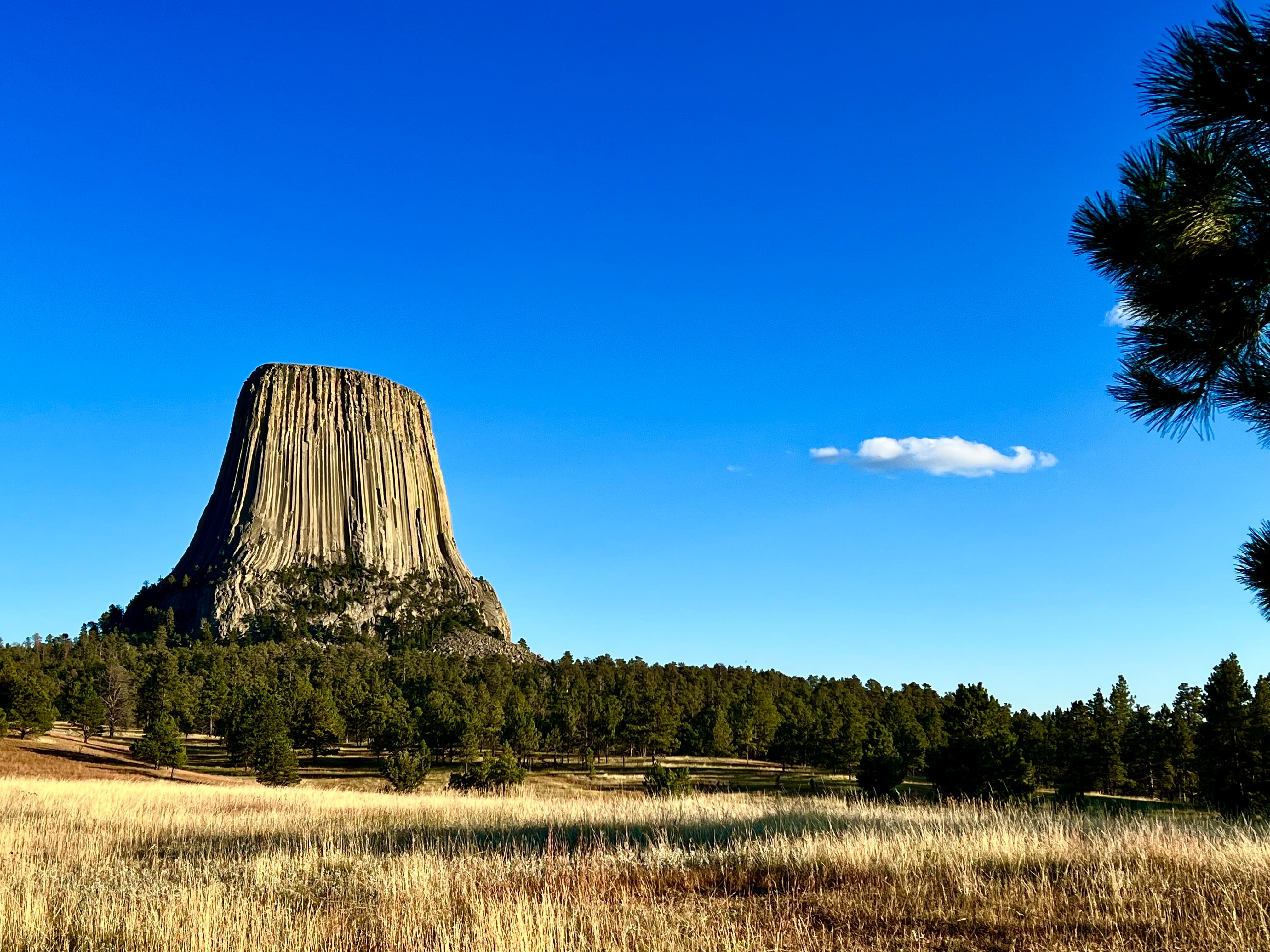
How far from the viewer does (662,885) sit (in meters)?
9.84

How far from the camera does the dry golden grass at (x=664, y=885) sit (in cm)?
727

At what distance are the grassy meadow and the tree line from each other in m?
→ 25.4

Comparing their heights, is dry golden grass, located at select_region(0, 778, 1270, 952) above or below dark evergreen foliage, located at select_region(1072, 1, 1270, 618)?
below

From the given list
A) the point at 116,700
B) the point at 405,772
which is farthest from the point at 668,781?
the point at 116,700

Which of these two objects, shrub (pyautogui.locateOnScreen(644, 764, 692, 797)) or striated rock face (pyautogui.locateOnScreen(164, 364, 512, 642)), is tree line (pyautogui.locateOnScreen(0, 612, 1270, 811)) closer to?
shrub (pyautogui.locateOnScreen(644, 764, 692, 797))

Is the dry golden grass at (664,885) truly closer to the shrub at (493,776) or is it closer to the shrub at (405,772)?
the shrub at (493,776)

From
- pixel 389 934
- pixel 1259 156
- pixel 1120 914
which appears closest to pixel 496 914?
pixel 389 934

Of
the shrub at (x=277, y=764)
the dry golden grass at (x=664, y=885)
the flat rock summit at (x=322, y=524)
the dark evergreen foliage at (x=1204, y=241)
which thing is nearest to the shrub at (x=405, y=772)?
the shrub at (x=277, y=764)

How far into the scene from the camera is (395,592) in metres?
167

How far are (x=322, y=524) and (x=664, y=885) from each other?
176102 millimetres

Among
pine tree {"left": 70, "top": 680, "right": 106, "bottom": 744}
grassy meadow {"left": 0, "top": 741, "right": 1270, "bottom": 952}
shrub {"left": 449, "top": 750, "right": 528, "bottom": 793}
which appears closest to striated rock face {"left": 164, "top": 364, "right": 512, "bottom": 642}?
pine tree {"left": 70, "top": 680, "right": 106, "bottom": 744}

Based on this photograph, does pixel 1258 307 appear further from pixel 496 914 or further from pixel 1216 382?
pixel 496 914

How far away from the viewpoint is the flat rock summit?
516 feet

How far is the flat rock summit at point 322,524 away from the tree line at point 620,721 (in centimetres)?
3723
